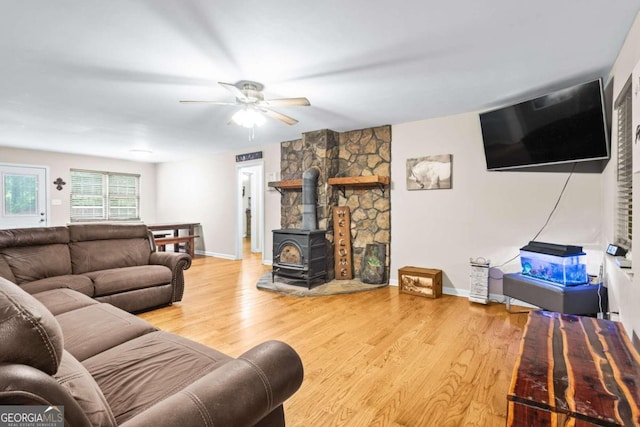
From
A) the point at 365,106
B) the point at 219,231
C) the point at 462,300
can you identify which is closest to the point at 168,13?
the point at 365,106

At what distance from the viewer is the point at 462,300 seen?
378 cm

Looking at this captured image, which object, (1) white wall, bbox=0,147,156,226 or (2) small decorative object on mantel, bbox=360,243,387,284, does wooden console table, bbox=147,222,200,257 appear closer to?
(1) white wall, bbox=0,147,156,226

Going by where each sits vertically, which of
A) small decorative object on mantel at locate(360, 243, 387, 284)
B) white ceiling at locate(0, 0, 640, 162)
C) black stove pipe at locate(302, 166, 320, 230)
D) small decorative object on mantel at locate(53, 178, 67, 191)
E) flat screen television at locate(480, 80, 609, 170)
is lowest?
small decorative object on mantel at locate(360, 243, 387, 284)

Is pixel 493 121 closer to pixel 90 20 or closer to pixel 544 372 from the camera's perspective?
pixel 544 372

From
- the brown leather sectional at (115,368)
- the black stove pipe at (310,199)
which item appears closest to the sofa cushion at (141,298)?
the brown leather sectional at (115,368)

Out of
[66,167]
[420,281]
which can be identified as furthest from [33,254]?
[66,167]

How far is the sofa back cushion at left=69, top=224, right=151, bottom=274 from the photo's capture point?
3.36 meters

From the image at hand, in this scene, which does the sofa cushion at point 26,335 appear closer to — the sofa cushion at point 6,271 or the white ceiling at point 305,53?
the white ceiling at point 305,53

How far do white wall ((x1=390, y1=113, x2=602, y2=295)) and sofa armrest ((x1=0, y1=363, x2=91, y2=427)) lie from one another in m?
4.01

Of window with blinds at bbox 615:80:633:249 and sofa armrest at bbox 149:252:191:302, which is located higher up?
window with blinds at bbox 615:80:633:249

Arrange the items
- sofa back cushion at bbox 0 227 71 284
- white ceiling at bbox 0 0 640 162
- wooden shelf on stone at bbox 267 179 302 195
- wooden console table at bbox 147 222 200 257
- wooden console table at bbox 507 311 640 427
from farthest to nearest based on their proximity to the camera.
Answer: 1. wooden console table at bbox 147 222 200 257
2. wooden shelf on stone at bbox 267 179 302 195
3. sofa back cushion at bbox 0 227 71 284
4. white ceiling at bbox 0 0 640 162
5. wooden console table at bbox 507 311 640 427

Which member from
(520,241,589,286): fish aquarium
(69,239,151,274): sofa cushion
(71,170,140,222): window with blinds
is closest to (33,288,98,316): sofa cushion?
(69,239,151,274): sofa cushion

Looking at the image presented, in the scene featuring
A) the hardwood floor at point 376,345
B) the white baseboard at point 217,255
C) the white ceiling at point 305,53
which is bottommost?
the hardwood floor at point 376,345

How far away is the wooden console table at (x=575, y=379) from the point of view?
1.01m
